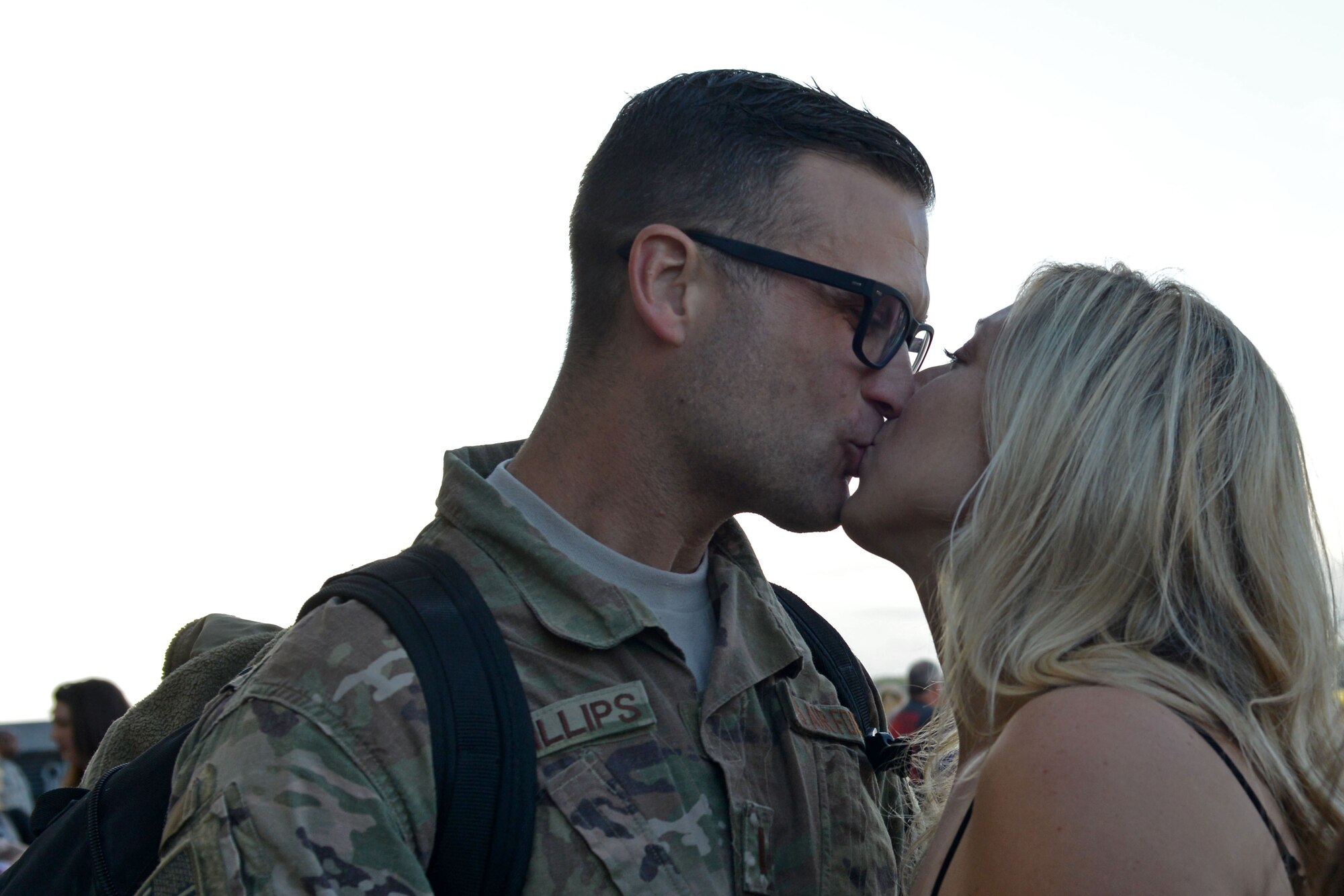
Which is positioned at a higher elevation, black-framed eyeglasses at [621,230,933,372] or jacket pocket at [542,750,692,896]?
black-framed eyeglasses at [621,230,933,372]

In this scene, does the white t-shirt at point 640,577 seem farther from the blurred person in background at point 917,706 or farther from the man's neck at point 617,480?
the blurred person in background at point 917,706

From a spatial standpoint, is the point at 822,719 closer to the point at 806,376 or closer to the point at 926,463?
the point at 926,463

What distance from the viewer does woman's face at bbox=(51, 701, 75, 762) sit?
6.52 meters

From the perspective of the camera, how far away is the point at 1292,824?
198 cm

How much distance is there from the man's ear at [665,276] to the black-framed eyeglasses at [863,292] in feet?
0.13

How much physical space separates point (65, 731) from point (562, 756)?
18.8 ft

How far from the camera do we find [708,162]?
2.89 meters

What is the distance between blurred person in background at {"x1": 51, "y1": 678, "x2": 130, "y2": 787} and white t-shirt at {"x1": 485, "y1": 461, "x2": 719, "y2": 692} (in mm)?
4636

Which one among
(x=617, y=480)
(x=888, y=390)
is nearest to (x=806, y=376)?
(x=888, y=390)

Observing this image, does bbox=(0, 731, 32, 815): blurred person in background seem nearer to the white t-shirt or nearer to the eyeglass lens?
the white t-shirt

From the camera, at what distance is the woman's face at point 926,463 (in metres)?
2.66

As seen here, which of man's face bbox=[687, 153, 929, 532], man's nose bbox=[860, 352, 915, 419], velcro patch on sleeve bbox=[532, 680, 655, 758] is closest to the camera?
velcro patch on sleeve bbox=[532, 680, 655, 758]

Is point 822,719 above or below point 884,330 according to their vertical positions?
below

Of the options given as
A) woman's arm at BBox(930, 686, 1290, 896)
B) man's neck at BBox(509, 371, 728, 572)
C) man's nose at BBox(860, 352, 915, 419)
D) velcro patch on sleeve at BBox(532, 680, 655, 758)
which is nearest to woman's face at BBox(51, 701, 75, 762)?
man's neck at BBox(509, 371, 728, 572)
